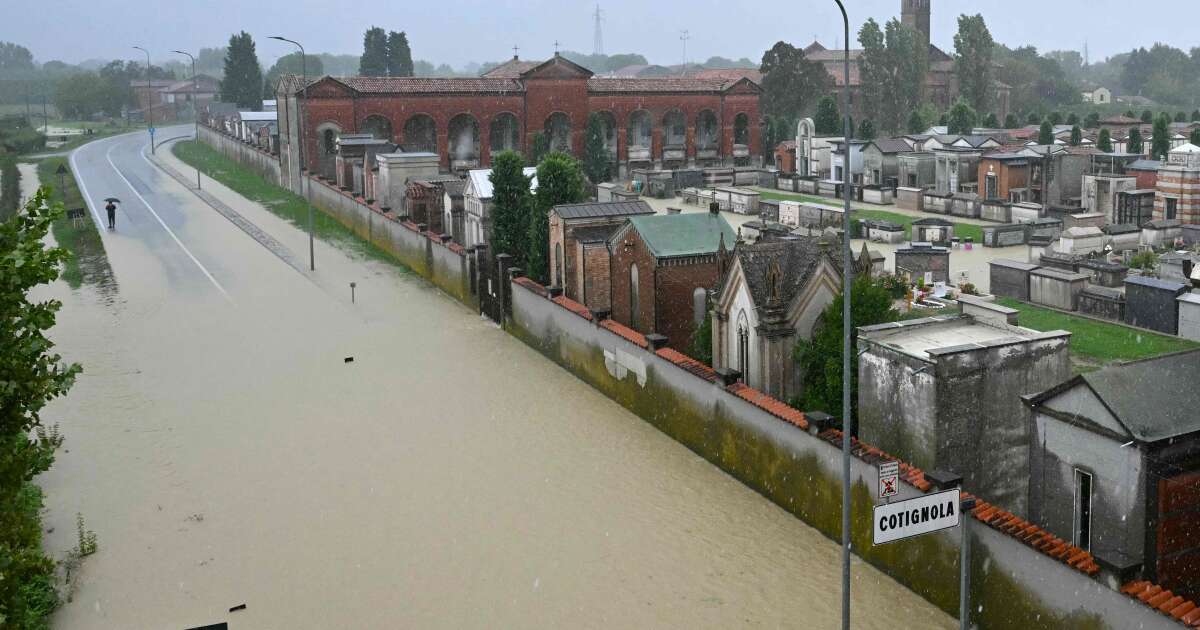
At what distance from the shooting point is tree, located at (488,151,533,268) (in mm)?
38469

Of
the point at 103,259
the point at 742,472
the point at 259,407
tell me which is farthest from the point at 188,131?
the point at 742,472

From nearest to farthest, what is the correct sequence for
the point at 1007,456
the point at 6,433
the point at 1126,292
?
the point at 6,433, the point at 1007,456, the point at 1126,292

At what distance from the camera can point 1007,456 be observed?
1928 cm

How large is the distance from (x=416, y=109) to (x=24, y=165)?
126 feet

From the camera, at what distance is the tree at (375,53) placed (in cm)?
12962

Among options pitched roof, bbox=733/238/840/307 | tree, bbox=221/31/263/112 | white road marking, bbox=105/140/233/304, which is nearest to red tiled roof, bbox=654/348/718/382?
pitched roof, bbox=733/238/840/307

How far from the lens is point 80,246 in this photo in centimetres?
5372

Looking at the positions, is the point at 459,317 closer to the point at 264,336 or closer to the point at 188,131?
the point at 264,336

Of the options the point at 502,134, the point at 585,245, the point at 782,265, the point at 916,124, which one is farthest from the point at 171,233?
the point at 916,124

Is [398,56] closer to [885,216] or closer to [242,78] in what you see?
[242,78]

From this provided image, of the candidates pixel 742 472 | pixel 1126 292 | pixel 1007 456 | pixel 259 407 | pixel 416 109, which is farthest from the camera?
pixel 416 109

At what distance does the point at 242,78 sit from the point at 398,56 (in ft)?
55.4

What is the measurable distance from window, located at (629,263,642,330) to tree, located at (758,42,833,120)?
72733mm

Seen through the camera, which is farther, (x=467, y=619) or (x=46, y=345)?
(x=467, y=619)
